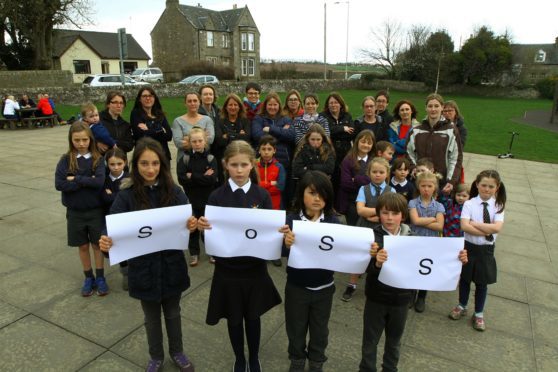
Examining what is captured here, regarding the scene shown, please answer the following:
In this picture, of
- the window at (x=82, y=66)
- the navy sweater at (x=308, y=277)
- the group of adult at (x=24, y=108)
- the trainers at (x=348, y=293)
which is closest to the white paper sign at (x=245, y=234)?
the navy sweater at (x=308, y=277)

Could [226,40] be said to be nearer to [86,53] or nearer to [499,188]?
[86,53]

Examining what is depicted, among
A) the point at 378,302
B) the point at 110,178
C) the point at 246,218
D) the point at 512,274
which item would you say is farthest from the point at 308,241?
the point at 512,274

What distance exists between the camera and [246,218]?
2859 mm

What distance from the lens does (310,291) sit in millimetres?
2867

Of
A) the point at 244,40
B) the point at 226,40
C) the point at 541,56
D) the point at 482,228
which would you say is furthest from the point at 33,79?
the point at 541,56

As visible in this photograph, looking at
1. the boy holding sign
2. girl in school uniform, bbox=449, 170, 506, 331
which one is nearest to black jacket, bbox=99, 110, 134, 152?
the boy holding sign

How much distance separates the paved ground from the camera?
3232 mm

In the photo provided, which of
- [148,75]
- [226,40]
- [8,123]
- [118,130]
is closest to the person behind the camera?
[118,130]

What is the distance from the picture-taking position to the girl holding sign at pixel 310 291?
2.85 metres

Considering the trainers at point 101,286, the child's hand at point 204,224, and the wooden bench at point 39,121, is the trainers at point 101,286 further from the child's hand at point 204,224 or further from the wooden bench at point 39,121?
the wooden bench at point 39,121

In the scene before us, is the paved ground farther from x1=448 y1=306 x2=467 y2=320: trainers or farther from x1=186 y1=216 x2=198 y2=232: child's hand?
x1=186 y1=216 x2=198 y2=232: child's hand

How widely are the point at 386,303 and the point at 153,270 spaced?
5.88 ft

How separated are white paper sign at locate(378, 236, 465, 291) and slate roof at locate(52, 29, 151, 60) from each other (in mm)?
54245

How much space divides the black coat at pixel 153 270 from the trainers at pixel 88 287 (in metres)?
1.58
